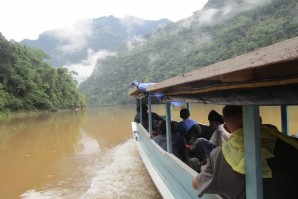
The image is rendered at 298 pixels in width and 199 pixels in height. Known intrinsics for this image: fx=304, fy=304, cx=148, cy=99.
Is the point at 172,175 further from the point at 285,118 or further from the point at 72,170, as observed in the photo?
the point at 72,170

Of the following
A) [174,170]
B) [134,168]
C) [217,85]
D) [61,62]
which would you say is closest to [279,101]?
[217,85]

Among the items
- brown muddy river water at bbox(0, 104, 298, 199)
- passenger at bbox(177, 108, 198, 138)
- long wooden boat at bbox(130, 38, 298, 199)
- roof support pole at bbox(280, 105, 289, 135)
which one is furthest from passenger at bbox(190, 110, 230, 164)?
brown muddy river water at bbox(0, 104, 298, 199)

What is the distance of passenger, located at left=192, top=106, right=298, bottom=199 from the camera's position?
5.95 ft

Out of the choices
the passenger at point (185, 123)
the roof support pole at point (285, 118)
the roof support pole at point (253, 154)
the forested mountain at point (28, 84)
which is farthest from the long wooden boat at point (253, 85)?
the forested mountain at point (28, 84)

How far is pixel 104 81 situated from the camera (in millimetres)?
107500

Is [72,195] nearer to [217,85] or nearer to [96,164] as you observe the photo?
[96,164]

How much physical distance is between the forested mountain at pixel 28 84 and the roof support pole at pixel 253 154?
3214 cm

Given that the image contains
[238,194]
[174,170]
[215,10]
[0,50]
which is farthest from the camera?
[215,10]

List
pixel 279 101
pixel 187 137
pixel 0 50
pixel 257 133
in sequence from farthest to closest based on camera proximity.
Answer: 1. pixel 0 50
2. pixel 187 137
3. pixel 257 133
4. pixel 279 101

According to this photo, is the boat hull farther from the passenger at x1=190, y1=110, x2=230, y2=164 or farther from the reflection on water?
the reflection on water

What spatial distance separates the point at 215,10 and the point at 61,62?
115 metres

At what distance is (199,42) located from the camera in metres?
84.6

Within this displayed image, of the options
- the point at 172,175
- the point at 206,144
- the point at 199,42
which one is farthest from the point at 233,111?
the point at 199,42

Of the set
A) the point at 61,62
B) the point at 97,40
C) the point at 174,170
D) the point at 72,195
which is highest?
the point at 97,40
